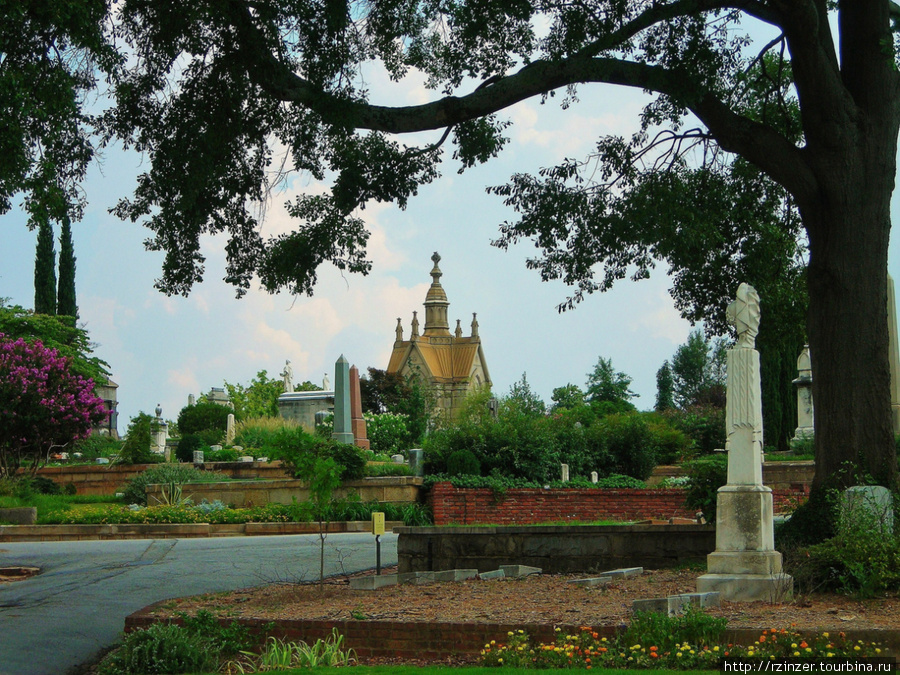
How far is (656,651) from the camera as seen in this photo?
733 cm

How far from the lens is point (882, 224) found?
38.8 feet

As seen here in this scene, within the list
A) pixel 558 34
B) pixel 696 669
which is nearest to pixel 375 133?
pixel 558 34

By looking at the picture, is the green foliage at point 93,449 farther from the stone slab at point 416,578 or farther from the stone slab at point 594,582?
the stone slab at point 594,582

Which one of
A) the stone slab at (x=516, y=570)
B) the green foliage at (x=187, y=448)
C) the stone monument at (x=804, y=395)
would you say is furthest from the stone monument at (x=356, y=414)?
the stone slab at (x=516, y=570)

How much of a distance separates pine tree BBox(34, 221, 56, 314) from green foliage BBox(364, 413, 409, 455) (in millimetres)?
20288

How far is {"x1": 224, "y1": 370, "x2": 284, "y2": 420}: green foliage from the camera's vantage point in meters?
49.7

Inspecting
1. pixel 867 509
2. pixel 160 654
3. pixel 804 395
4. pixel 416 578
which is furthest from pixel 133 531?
pixel 804 395

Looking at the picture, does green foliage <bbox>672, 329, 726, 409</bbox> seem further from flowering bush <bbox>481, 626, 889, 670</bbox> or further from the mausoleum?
flowering bush <bbox>481, 626, 889, 670</bbox>

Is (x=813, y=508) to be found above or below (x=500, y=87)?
below

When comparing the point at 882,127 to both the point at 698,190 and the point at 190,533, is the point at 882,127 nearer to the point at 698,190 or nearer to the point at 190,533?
the point at 698,190

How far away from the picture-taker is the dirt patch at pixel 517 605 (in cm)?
830

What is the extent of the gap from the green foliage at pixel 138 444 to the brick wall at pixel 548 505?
10.8 m

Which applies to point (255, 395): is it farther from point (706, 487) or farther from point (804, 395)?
point (706, 487)

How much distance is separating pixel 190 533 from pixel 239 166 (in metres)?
9.13
